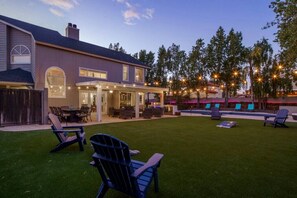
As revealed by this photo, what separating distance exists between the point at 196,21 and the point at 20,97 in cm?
2550

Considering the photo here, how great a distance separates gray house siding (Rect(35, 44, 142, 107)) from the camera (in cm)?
1341

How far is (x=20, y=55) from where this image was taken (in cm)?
1380

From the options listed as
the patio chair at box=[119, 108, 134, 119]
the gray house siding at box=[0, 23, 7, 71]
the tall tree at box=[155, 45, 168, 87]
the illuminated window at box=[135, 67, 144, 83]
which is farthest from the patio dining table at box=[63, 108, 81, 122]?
the tall tree at box=[155, 45, 168, 87]

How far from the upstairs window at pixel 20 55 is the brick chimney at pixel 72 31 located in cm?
538

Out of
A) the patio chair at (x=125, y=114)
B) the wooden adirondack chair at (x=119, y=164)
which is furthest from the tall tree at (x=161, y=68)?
the wooden adirondack chair at (x=119, y=164)

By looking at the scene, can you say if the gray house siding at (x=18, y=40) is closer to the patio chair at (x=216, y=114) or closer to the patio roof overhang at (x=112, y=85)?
the patio roof overhang at (x=112, y=85)

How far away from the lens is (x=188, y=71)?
3072cm

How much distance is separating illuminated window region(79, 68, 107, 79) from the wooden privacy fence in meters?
5.16

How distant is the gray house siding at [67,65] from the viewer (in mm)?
13406

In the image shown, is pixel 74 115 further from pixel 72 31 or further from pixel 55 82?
pixel 72 31

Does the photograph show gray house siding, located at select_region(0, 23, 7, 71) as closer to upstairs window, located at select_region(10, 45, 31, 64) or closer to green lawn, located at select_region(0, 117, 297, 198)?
upstairs window, located at select_region(10, 45, 31, 64)

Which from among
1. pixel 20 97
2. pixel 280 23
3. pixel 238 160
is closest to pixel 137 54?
pixel 20 97

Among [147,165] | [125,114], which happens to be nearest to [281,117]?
[125,114]

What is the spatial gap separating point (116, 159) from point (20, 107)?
11050mm
